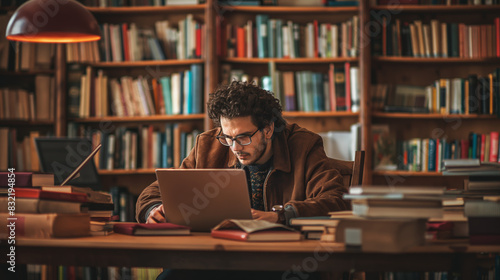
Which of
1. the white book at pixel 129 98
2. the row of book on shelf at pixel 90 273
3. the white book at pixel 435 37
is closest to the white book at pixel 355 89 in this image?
the white book at pixel 435 37

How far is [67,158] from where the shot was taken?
314 cm

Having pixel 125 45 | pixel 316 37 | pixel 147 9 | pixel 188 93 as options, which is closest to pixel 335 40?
pixel 316 37

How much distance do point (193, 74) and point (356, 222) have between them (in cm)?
273

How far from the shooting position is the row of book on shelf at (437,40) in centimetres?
399

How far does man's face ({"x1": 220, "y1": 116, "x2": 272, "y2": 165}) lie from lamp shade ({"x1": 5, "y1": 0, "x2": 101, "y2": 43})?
833 mm

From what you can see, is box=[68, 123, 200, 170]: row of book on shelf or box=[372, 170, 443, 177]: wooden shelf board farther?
box=[68, 123, 200, 170]: row of book on shelf

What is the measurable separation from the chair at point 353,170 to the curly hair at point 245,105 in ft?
1.01

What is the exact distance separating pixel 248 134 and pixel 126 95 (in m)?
2.13

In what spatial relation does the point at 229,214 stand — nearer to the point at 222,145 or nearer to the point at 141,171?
the point at 222,145

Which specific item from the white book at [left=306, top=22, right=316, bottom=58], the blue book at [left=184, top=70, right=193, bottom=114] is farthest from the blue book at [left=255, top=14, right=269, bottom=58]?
the blue book at [left=184, top=70, right=193, bottom=114]

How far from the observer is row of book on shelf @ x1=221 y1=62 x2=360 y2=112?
4008mm

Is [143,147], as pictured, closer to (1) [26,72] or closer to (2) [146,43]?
(2) [146,43]

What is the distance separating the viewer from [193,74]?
158 inches

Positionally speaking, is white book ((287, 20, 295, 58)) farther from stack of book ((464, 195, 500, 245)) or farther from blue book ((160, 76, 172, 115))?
stack of book ((464, 195, 500, 245))
